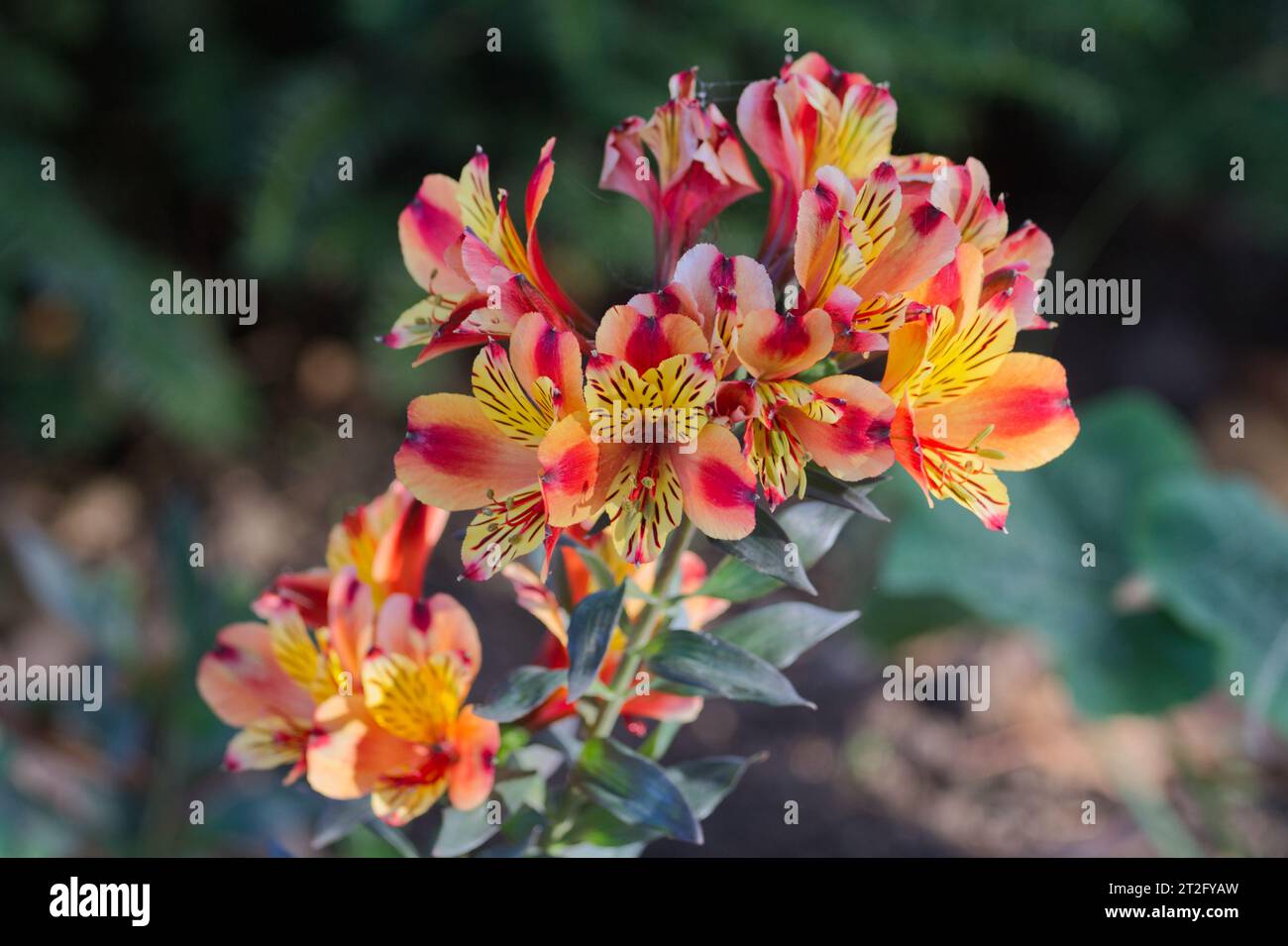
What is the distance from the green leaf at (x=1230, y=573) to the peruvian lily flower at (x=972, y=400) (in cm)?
73

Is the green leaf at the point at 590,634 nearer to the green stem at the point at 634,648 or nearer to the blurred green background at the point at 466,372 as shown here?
the green stem at the point at 634,648

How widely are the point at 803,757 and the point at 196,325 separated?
980mm

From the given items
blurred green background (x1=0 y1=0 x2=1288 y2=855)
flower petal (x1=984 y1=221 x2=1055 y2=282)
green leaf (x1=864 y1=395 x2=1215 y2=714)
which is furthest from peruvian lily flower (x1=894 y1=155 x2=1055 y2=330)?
green leaf (x1=864 y1=395 x2=1215 y2=714)

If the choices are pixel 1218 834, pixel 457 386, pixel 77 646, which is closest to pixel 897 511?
pixel 1218 834

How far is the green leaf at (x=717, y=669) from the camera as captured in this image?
0.44 metres

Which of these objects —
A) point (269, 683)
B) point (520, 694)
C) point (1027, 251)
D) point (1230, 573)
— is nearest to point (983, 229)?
point (1027, 251)

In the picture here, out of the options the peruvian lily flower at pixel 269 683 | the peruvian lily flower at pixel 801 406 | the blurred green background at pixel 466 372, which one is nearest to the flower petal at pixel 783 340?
the peruvian lily flower at pixel 801 406

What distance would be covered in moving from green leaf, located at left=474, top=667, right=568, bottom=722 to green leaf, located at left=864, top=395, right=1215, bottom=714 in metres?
0.70

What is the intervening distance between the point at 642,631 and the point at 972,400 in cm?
17

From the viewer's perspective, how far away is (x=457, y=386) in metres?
1.55

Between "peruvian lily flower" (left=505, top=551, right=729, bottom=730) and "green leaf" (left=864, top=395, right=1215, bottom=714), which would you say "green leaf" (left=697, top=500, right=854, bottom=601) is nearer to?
"peruvian lily flower" (left=505, top=551, right=729, bottom=730)

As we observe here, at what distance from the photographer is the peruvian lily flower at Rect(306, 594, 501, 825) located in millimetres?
450

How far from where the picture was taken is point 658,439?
41 cm
